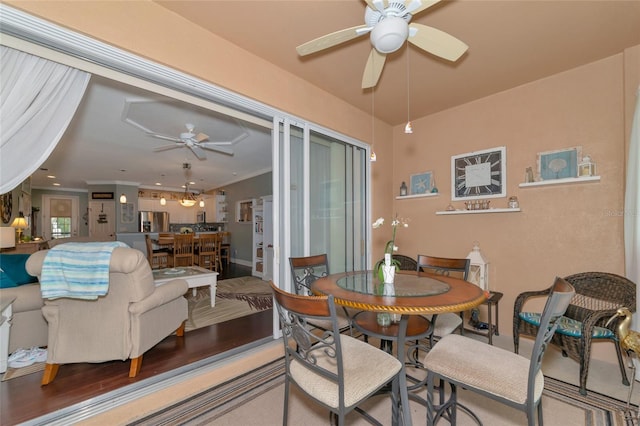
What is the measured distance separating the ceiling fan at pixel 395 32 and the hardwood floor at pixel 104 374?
2.74 metres

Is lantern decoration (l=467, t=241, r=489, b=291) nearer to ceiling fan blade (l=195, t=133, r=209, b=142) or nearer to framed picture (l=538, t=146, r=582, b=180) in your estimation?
framed picture (l=538, t=146, r=582, b=180)

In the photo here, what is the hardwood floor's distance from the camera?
1.73 metres

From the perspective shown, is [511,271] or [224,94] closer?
[224,94]

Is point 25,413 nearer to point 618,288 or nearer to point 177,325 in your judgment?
point 177,325

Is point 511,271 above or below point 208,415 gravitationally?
above

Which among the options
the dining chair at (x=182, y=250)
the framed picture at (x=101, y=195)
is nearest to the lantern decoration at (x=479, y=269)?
the dining chair at (x=182, y=250)

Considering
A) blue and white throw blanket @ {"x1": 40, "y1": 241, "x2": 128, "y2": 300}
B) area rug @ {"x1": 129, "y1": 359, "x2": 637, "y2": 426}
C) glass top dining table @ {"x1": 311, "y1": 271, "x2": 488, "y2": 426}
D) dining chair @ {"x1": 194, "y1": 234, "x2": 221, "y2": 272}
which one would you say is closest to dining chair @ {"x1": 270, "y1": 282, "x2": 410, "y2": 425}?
glass top dining table @ {"x1": 311, "y1": 271, "x2": 488, "y2": 426}

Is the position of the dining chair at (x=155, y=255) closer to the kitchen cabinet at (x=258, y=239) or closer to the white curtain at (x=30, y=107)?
the kitchen cabinet at (x=258, y=239)

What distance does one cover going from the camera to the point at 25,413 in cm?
165

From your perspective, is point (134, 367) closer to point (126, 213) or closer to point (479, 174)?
point (479, 174)

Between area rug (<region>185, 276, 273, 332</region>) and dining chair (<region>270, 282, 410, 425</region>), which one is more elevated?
dining chair (<region>270, 282, 410, 425</region>)

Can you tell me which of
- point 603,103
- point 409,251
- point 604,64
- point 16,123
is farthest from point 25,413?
point 604,64

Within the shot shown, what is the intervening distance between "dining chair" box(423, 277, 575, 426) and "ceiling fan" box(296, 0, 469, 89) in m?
1.57

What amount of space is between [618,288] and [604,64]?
2.05m
